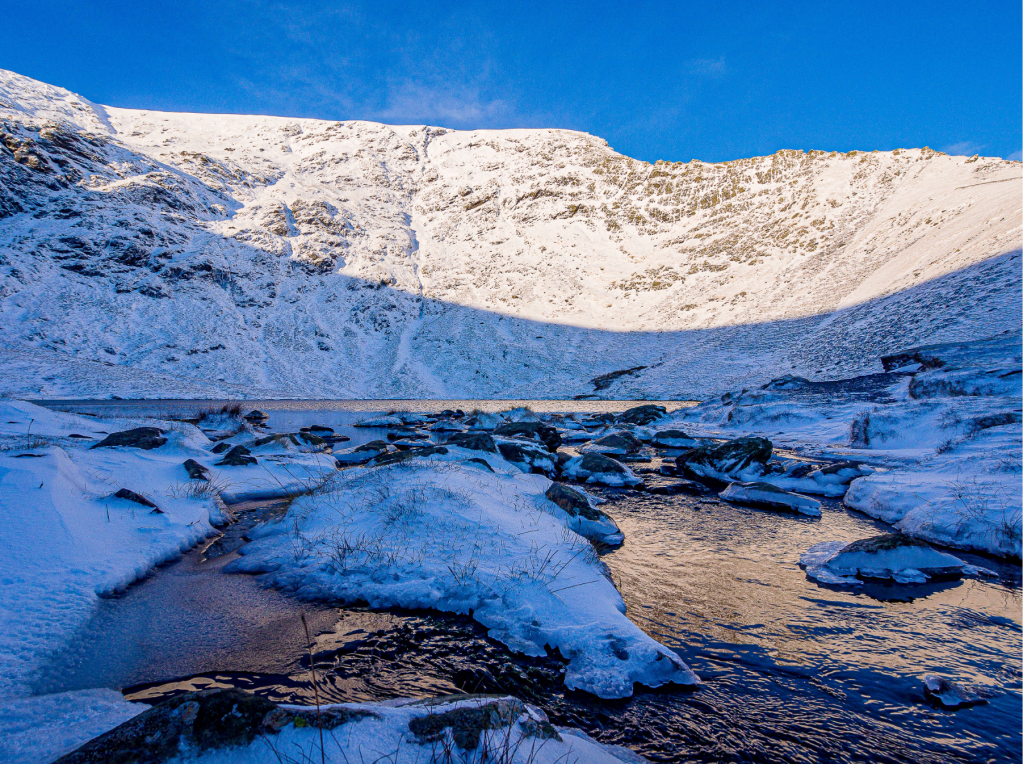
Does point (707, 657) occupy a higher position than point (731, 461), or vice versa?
point (731, 461)

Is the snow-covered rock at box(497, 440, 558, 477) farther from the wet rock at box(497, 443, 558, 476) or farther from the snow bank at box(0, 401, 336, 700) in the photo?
the snow bank at box(0, 401, 336, 700)

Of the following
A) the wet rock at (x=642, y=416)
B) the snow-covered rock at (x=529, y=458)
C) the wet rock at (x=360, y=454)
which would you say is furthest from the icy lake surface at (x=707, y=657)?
the wet rock at (x=642, y=416)

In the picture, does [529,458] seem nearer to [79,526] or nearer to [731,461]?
[731,461]

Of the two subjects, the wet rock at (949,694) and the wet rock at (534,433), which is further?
the wet rock at (534,433)

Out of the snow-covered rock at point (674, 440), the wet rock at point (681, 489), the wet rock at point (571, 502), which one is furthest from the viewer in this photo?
the snow-covered rock at point (674, 440)

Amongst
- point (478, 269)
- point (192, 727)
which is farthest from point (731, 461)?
point (478, 269)

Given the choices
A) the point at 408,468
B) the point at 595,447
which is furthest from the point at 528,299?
the point at 408,468

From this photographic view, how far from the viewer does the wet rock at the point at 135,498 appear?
17.3ft

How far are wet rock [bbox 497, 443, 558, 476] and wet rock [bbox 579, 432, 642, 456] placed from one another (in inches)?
92.7

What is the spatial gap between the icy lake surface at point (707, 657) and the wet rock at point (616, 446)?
28.9ft

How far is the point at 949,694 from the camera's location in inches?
98.8

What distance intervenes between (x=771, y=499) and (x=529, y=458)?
20.3 ft

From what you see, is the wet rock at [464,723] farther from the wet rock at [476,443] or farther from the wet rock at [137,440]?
the wet rock at [137,440]

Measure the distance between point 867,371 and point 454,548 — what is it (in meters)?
34.6
